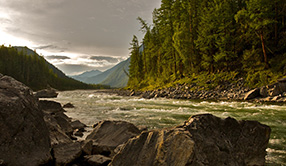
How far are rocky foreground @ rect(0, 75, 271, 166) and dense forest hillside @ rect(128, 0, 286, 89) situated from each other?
24.4 metres

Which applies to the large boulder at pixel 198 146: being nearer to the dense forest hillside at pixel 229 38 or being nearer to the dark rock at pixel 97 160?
the dark rock at pixel 97 160

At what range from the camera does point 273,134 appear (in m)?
9.09

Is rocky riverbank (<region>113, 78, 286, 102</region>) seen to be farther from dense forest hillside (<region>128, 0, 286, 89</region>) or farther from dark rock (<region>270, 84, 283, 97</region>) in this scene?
dense forest hillside (<region>128, 0, 286, 89</region>)

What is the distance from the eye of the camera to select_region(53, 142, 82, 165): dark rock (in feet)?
17.9

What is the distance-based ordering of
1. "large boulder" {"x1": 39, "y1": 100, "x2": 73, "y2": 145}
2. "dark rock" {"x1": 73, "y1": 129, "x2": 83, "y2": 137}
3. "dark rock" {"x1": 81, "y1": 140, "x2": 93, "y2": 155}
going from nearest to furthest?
"dark rock" {"x1": 81, "y1": 140, "x2": 93, "y2": 155} → "large boulder" {"x1": 39, "y1": 100, "x2": 73, "y2": 145} → "dark rock" {"x1": 73, "y1": 129, "x2": 83, "y2": 137}

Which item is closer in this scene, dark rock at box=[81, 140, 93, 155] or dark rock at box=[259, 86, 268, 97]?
dark rock at box=[81, 140, 93, 155]

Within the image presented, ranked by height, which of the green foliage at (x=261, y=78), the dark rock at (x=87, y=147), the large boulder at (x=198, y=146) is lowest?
the dark rock at (x=87, y=147)

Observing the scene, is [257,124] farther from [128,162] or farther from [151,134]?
[128,162]

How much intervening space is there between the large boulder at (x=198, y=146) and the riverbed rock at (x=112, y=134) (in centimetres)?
347

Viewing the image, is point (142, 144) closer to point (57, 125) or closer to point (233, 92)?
point (57, 125)

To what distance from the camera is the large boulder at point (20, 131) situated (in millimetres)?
4714

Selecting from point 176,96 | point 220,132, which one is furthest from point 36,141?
point 176,96

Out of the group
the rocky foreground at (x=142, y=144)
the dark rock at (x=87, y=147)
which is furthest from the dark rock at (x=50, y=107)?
the dark rock at (x=87, y=147)

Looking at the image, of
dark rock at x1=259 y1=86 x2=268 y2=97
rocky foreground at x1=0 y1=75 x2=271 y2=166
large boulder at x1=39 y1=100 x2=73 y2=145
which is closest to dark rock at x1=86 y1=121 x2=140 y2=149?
rocky foreground at x1=0 y1=75 x2=271 y2=166
